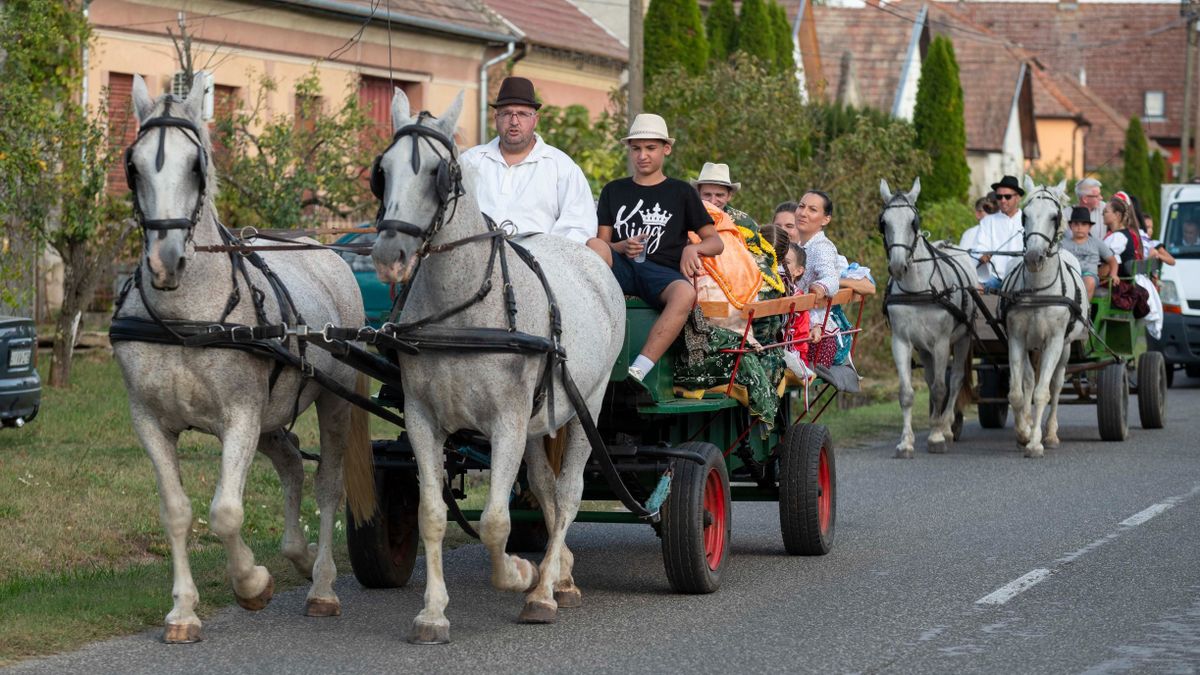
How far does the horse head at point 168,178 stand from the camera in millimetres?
6727

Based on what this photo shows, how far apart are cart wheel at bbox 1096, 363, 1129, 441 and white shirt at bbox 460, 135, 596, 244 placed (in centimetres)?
837

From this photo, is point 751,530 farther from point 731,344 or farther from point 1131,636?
point 1131,636

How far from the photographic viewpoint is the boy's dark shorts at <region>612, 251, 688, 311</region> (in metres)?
8.50

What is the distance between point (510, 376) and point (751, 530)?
397 centimetres

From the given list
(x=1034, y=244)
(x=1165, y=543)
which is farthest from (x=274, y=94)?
(x=1165, y=543)

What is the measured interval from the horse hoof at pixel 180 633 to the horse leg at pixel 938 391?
29.1 feet

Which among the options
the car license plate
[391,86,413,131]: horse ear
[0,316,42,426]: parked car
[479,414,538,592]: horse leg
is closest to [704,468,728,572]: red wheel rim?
[479,414,538,592]: horse leg

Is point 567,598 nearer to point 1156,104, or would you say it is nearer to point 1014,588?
point 1014,588

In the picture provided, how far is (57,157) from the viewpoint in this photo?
51.9ft

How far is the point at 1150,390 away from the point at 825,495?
26.8 feet

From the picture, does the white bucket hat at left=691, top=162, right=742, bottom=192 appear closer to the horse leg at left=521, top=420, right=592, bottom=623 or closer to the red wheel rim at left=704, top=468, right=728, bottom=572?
the red wheel rim at left=704, top=468, right=728, bottom=572

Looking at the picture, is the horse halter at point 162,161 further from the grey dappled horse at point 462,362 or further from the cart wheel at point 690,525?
the cart wheel at point 690,525

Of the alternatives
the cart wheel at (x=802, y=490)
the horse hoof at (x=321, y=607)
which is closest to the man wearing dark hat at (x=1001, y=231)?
the cart wheel at (x=802, y=490)

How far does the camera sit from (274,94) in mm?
24750
